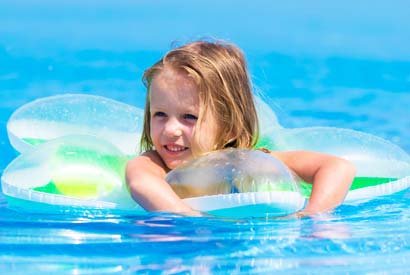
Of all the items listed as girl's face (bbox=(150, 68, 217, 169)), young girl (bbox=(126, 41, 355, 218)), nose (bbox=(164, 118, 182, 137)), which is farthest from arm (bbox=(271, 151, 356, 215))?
nose (bbox=(164, 118, 182, 137))

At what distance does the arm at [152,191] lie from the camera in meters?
3.23

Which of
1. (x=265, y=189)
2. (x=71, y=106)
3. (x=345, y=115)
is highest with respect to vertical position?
(x=345, y=115)

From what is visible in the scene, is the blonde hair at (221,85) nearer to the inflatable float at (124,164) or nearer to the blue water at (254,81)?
the inflatable float at (124,164)

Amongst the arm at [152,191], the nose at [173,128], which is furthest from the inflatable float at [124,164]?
the nose at [173,128]

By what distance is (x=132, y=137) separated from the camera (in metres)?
4.39

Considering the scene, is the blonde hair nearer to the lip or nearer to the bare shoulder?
the lip

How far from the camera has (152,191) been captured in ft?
10.7

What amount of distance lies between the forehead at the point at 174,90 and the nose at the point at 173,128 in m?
0.07

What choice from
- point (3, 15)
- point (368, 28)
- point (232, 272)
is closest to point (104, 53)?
point (3, 15)

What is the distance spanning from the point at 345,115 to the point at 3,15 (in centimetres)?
516

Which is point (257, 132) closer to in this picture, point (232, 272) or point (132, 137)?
point (132, 137)

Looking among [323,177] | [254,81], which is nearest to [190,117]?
[323,177]

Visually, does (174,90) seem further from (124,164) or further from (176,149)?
(124,164)

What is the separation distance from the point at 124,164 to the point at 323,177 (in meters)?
0.83
